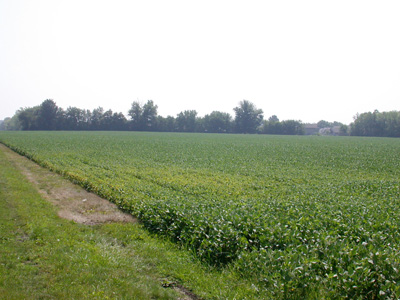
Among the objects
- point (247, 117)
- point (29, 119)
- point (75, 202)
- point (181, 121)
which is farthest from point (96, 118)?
point (75, 202)

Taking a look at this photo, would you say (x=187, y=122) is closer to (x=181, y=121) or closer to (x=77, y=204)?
(x=181, y=121)

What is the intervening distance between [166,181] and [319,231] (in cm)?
904

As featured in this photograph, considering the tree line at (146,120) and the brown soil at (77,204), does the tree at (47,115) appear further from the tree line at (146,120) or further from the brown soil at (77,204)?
the brown soil at (77,204)

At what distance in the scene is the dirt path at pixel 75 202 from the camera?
9977 mm

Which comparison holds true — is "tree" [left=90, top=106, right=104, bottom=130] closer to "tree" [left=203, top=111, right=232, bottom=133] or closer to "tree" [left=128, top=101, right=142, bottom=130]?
"tree" [left=128, top=101, right=142, bottom=130]

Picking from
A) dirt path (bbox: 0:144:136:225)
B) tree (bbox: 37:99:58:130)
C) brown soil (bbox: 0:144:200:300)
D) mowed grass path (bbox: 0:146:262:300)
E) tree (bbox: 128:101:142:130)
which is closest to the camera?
mowed grass path (bbox: 0:146:262:300)

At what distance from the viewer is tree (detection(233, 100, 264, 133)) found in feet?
403

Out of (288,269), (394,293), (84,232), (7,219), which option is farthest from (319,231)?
(7,219)

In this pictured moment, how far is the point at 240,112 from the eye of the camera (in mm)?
123438

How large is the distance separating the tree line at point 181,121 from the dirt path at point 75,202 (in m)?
102

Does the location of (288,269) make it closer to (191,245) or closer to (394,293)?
(394,293)

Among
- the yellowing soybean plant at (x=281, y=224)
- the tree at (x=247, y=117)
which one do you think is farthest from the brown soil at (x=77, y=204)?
the tree at (x=247, y=117)

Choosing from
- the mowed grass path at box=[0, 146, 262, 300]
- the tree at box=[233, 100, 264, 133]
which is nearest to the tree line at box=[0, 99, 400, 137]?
the tree at box=[233, 100, 264, 133]

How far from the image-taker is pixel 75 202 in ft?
39.0
